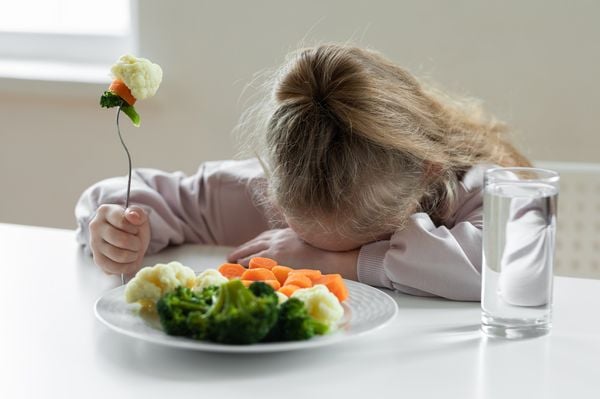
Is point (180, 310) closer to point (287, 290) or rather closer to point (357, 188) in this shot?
point (287, 290)

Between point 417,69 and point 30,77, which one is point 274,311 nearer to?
point 417,69

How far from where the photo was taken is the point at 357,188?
1214 millimetres

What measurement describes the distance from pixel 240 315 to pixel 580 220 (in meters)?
1.39

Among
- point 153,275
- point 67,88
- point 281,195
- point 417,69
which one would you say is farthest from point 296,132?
point 67,88

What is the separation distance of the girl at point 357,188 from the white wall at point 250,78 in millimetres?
811

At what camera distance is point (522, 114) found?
2.24m

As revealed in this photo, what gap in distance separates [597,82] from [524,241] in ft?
4.21

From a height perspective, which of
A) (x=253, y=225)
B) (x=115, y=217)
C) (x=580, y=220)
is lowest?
(x=580, y=220)

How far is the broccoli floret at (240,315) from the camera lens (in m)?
0.89

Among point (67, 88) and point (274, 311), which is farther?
point (67, 88)

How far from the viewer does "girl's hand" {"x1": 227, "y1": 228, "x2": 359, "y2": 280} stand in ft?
4.15

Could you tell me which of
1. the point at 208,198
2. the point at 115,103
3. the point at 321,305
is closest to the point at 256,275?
the point at 321,305

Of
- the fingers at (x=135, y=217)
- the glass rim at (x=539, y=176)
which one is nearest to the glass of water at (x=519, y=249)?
the glass rim at (x=539, y=176)

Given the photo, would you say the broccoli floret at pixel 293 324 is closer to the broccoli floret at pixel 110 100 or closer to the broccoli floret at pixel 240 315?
the broccoli floret at pixel 240 315
